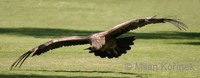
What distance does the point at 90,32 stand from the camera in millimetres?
26453

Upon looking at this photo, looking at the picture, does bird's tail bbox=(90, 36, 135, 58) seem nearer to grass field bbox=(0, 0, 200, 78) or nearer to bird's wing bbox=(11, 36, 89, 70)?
bird's wing bbox=(11, 36, 89, 70)

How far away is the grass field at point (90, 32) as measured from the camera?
12984 mm

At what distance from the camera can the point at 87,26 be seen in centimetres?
3055

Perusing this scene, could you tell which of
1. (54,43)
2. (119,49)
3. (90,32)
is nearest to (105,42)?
(119,49)

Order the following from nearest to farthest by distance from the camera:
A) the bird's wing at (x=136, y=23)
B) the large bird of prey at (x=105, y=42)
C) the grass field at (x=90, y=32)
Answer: the bird's wing at (x=136, y=23) → the large bird of prey at (x=105, y=42) → the grass field at (x=90, y=32)

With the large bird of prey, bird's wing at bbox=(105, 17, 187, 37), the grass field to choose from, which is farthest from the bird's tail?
the grass field

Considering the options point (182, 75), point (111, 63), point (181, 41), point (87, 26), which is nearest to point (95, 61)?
point (111, 63)

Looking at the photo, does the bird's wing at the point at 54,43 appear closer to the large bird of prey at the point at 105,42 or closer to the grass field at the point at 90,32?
the large bird of prey at the point at 105,42

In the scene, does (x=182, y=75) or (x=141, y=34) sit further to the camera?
(x=141, y=34)

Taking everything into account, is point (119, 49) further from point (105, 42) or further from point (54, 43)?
point (54, 43)

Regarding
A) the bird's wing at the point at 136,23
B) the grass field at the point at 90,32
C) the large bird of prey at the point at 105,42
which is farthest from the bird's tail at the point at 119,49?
the grass field at the point at 90,32

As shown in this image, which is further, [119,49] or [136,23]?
[119,49]

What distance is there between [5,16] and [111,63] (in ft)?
71.9

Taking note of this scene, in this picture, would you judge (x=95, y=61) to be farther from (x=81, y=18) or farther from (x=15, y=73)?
(x=81, y=18)
